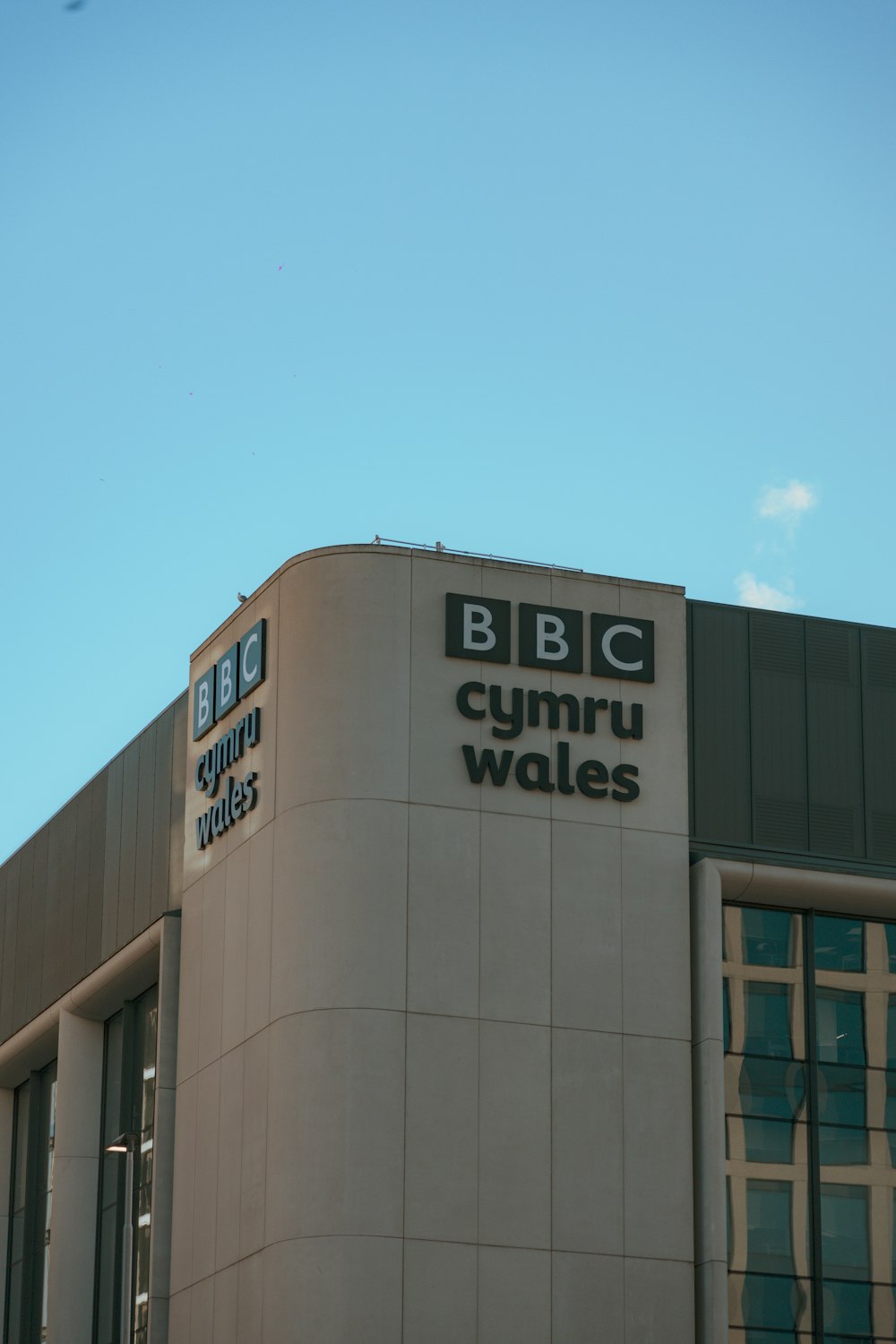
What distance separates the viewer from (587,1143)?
40438 mm

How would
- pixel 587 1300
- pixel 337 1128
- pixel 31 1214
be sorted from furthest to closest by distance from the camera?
pixel 31 1214 < pixel 587 1300 < pixel 337 1128

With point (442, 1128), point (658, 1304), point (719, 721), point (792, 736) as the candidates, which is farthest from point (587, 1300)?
point (792, 736)

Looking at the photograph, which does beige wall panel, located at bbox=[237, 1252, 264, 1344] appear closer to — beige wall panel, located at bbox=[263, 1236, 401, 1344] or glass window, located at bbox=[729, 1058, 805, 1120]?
beige wall panel, located at bbox=[263, 1236, 401, 1344]

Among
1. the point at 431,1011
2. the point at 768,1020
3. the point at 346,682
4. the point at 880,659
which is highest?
the point at 880,659

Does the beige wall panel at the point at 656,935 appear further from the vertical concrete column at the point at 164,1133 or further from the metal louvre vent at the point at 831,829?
the vertical concrete column at the point at 164,1133

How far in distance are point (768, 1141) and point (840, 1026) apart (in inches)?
104

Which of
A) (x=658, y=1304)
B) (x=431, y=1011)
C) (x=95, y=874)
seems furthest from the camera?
(x=95, y=874)

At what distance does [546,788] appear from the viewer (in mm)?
42031

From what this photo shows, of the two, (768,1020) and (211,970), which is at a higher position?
(211,970)

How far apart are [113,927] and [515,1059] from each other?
40.9ft

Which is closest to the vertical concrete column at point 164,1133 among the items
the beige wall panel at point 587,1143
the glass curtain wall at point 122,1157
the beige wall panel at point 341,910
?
the glass curtain wall at point 122,1157

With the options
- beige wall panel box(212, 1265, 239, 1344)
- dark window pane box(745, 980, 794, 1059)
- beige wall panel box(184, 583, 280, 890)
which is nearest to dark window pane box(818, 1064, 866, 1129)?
dark window pane box(745, 980, 794, 1059)

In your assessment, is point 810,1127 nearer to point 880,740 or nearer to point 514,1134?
point 514,1134

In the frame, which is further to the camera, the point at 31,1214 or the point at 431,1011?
the point at 31,1214
